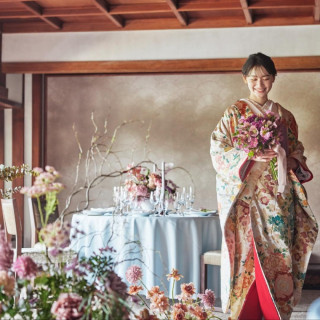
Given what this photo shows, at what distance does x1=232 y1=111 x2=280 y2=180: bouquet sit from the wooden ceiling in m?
2.92

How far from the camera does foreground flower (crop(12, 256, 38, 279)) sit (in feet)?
5.86

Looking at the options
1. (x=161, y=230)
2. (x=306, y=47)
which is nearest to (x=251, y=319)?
(x=161, y=230)

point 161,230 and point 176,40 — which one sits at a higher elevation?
point 176,40

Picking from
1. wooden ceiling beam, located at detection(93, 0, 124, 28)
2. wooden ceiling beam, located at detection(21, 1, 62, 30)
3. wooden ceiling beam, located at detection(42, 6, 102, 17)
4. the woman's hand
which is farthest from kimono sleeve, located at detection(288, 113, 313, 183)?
wooden ceiling beam, located at detection(21, 1, 62, 30)

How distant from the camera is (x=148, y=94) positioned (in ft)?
26.7

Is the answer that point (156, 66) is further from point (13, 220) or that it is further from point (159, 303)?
point (159, 303)

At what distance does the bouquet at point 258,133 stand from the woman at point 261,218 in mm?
52

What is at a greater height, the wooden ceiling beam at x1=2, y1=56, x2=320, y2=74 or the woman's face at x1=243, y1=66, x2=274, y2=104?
the wooden ceiling beam at x1=2, y1=56, x2=320, y2=74

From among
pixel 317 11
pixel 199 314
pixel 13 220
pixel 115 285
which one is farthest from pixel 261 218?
pixel 317 11

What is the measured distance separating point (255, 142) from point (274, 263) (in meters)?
0.67

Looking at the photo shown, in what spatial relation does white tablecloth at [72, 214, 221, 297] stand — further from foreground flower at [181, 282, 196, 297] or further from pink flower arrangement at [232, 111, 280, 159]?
foreground flower at [181, 282, 196, 297]

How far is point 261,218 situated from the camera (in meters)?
3.68

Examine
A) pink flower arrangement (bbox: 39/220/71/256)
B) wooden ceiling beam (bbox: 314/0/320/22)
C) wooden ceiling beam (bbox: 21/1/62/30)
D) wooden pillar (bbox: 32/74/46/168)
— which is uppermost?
wooden ceiling beam (bbox: 21/1/62/30)

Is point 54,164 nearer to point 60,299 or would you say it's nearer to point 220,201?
point 220,201
